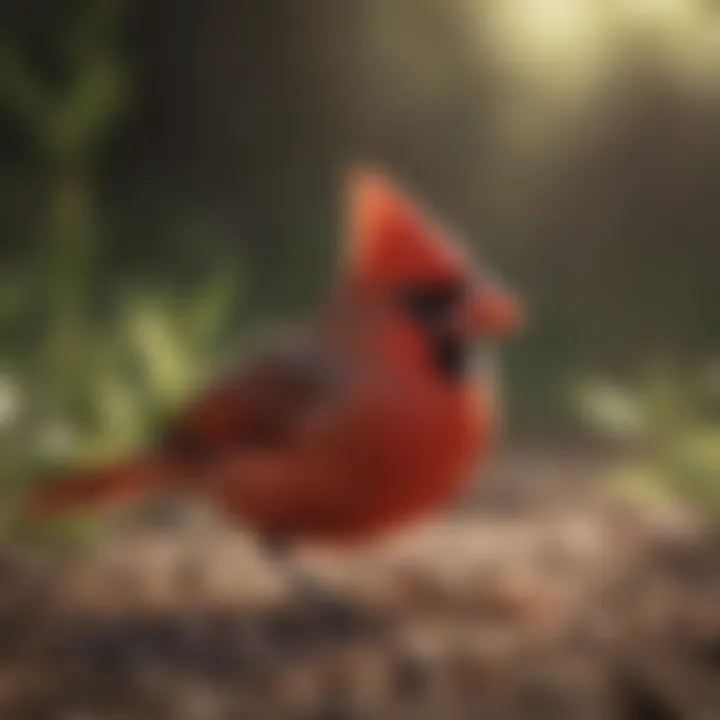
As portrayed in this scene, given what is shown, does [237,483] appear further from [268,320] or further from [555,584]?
[555,584]

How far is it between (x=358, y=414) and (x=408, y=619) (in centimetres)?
15

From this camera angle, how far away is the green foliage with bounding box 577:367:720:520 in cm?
94

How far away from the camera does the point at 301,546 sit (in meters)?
0.91

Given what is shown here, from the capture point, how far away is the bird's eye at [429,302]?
894 millimetres

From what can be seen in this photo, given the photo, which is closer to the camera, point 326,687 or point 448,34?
point 326,687

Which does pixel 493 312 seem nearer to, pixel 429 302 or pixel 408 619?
pixel 429 302

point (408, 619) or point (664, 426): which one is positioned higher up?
point (664, 426)

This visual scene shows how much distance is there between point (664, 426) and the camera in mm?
942

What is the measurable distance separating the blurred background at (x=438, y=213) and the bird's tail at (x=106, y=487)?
0.7 inches

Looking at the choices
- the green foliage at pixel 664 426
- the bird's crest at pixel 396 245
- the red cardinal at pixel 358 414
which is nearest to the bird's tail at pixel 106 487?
the red cardinal at pixel 358 414

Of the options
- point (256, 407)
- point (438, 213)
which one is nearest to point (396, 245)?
point (438, 213)

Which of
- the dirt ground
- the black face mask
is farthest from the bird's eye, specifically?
the dirt ground

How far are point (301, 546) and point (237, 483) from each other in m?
0.06

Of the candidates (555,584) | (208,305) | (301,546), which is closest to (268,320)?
(208,305)
